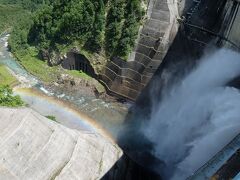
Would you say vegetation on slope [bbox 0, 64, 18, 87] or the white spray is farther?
vegetation on slope [bbox 0, 64, 18, 87]

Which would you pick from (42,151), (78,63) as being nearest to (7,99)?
(42,151)

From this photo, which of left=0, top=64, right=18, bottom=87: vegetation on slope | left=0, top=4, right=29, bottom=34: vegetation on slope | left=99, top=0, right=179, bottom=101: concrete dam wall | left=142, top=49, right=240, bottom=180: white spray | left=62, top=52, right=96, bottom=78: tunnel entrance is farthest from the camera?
left=0, top=4, right=29, bottom=34: vegetation on slope

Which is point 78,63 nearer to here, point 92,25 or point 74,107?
point 92,25

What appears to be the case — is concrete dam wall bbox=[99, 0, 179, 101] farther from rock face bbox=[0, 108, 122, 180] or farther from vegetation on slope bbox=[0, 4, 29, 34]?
vegetation on slope bbox=[0, 4, 29, 34]

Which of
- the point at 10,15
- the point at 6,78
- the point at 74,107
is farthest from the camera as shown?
the point at 10,15

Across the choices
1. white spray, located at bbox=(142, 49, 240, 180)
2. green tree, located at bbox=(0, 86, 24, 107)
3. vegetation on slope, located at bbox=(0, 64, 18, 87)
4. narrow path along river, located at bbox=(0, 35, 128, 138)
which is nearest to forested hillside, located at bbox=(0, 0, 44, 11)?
vegetation on slope, located at bbox=(0, 64, 18, 87)

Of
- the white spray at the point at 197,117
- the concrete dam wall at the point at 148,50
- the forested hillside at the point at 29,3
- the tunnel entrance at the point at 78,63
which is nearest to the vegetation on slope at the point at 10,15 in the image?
the forested hillside at the point at 29,3

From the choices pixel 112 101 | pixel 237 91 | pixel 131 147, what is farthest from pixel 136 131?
pixel 237 91
